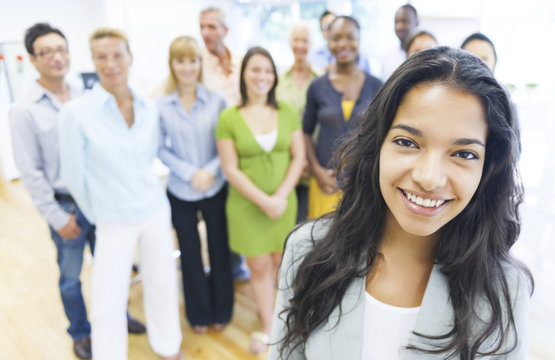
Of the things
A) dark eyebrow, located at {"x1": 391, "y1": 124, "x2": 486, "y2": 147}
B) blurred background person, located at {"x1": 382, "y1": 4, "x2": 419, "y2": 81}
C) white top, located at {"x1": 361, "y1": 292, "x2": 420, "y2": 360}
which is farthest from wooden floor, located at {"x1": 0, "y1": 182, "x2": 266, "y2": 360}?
blurred background person, located at {"x1": 382, "y1": 4, "x2": 419, "y2": 81}

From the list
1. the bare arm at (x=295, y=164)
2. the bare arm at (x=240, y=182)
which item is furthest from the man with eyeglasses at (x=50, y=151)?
the bare arm at (x=295, y=164)

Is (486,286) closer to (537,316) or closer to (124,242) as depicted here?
(124,242)

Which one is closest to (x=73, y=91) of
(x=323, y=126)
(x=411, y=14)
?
(x=323, y=126)

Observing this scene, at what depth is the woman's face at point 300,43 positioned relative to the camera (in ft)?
8.47

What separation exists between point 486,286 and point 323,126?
140 cm

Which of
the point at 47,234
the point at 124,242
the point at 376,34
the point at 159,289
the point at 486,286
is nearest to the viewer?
the point at 486,286

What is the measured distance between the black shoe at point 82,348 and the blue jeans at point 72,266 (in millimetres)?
57

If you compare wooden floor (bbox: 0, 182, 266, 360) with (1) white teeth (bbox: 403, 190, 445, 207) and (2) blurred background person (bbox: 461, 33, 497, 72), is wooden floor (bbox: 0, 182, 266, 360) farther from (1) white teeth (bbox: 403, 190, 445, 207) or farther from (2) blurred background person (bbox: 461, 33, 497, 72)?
(2) blurred background person (bbox: 461, 33, 497, 72)

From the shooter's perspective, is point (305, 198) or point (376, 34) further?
point (376, 34)

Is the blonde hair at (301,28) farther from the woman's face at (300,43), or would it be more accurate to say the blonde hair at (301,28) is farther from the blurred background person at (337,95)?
the blurred background person at (337,95)

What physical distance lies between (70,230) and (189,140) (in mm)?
767

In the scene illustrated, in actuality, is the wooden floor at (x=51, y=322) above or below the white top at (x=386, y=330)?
below

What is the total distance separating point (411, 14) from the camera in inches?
113

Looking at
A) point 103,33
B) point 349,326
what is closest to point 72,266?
point 103,33
